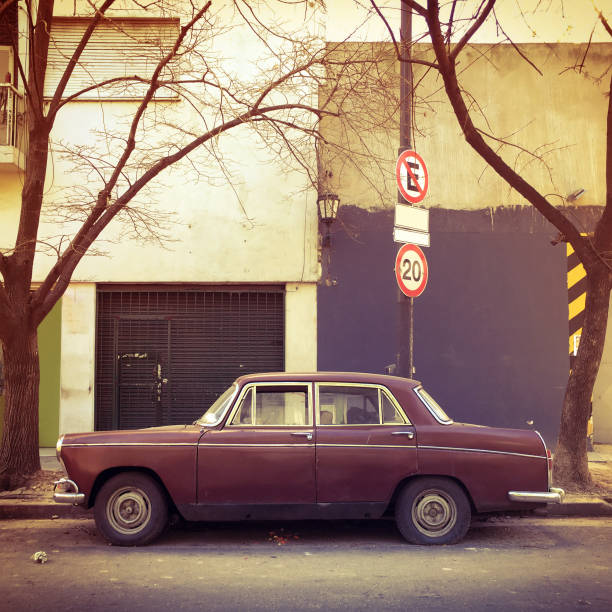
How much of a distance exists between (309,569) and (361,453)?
47.1 inches

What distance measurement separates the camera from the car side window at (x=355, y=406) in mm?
6848

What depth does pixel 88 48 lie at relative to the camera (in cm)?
1242

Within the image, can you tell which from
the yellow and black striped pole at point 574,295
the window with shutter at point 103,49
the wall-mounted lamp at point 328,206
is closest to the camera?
the wall-mounted lamp at point 328,206

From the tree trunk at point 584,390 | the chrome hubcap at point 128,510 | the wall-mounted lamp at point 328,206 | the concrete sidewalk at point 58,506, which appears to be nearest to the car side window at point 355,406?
the chrome hubcap at point 128,510

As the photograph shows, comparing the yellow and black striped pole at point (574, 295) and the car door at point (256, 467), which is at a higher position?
the yellow and black striped pole at point (574, 295)

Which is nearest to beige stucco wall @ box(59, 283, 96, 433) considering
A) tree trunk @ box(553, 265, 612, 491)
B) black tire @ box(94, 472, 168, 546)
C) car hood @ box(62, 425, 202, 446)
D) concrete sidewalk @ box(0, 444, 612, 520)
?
concrete sidewalk @ box(0, 444, 612, 520)

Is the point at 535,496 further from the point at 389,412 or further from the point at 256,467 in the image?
the point at 256,467

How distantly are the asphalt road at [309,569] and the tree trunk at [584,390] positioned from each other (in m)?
1.27

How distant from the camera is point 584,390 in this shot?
29.5 ft

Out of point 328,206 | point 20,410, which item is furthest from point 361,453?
point 328,206

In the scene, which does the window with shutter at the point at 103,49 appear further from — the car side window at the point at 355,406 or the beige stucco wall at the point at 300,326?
the car side window at the point at 355,406

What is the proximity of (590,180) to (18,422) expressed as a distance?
9.79 m

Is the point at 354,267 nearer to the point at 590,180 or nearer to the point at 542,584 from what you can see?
the point at 590,180

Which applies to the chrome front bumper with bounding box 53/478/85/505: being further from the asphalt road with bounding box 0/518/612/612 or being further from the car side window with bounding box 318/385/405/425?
the car side window with bounding box 318/385/405/425
